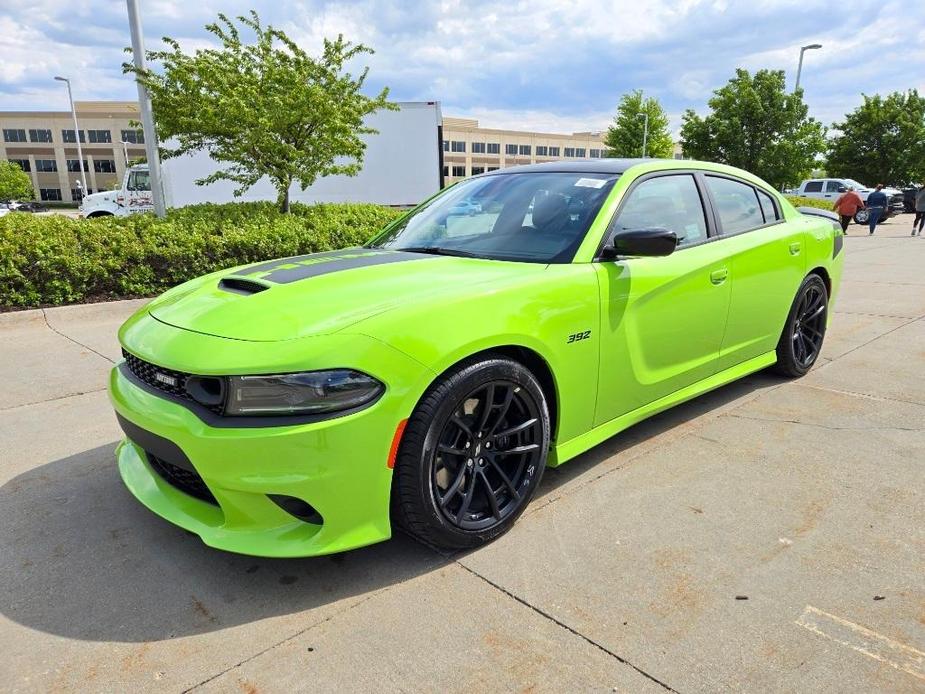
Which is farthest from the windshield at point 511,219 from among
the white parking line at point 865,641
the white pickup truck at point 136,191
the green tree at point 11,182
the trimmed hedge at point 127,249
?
the green tree at point 11,182

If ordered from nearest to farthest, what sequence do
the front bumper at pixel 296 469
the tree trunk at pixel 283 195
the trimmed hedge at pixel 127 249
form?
the front bumper at pixel 296 469 < the trimmed hedge at pixel 127 249 < the tree trunk at pixel 283 195

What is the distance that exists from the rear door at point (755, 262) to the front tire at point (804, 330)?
130 millimetres

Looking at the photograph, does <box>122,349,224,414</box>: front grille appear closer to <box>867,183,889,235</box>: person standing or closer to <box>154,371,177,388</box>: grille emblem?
<box>154,371,177,388</box>: grille emblem

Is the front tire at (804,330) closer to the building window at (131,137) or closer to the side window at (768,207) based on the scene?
the side window at (768,207)

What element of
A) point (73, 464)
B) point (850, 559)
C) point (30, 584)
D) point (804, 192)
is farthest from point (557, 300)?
A: point (804, 192)

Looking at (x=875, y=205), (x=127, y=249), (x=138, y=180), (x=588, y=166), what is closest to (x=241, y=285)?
(x=588, y=166)

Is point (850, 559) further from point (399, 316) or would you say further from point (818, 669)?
point (399, 316)

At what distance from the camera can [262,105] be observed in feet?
34.8

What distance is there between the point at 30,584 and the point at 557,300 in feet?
7.68

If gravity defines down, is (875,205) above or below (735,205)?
below

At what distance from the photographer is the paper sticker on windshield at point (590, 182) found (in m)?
3.30

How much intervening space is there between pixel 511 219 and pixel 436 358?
133 centimetres

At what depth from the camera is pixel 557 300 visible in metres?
2.71

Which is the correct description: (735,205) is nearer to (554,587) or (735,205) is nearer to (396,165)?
(554,587)
